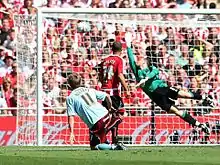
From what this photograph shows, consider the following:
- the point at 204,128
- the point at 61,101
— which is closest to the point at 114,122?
the point at 204,128

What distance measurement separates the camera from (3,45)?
21094 millimetres

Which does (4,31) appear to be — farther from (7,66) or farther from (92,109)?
(92,109)

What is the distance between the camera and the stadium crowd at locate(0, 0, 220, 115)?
19156 millimetres

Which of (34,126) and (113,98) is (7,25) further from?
(113,98)

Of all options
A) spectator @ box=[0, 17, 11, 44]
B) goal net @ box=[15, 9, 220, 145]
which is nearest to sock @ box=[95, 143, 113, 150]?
goal net @ box=[15, 9, 220, 145]

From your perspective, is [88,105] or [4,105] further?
[4,105]

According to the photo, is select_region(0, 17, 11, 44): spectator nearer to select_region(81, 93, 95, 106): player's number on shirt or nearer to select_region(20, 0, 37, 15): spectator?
select_region(20, 0, 37, 15): spectator

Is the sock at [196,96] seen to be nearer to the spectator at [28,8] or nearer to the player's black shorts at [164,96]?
the player's black shorts at [164,96]

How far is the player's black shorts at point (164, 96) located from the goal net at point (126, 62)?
85cm

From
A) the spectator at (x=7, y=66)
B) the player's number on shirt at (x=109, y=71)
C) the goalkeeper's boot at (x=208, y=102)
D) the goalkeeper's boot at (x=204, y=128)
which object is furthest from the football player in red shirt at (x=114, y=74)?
the spectator at (x=7, y=66)

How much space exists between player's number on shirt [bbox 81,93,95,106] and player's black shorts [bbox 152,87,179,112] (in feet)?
11.6

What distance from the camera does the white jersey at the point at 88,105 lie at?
1441cm

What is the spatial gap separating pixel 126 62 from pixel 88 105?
526cm

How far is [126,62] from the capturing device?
19.6 metres
